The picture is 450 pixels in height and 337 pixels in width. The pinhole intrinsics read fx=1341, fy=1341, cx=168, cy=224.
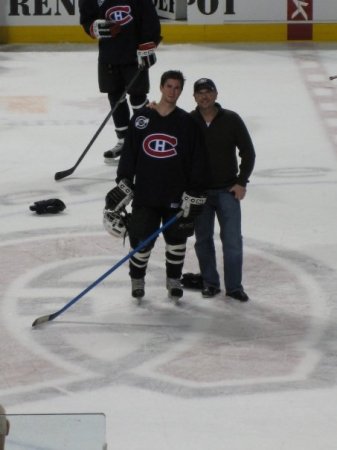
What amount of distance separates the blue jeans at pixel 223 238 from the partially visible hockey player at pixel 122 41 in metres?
2.69

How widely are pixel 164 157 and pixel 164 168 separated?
0.05 metres

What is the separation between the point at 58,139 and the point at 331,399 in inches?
203

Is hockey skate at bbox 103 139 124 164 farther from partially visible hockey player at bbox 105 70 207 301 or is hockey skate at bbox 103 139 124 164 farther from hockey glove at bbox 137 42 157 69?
partially visible hockey player at bbox 105 70 207 301

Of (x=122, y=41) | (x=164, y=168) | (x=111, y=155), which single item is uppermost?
(x=164, y=168)

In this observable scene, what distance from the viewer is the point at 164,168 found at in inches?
237

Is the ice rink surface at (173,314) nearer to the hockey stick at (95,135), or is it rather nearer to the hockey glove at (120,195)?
the hockey stick at (95,135)

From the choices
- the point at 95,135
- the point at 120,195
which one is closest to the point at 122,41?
the point at 95,135

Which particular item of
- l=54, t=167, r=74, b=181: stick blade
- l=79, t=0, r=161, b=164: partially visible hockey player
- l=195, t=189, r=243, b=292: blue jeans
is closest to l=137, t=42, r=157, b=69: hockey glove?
l=79, t=0, r=161, b=164: partially visible hockey player

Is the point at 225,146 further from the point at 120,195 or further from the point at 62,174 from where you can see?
the point at 62,174

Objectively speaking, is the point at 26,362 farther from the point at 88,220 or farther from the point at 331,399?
the point at 88,220

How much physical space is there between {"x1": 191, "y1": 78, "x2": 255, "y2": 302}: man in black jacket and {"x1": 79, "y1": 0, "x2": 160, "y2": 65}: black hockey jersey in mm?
2794

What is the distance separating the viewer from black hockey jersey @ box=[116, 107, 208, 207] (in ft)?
19.7

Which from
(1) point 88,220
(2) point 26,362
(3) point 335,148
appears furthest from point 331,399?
(3) point 335,148

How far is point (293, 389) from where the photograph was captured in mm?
5277
